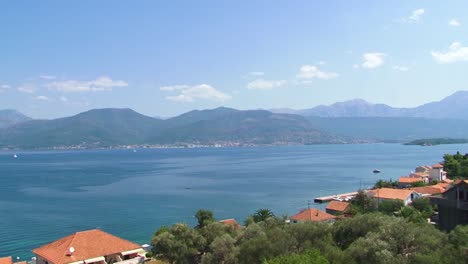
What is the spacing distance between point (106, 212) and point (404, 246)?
1868 inches

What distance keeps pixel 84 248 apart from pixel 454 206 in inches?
791

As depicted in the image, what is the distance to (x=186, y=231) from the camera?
2295cm

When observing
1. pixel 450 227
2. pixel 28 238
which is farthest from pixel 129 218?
pixel 450 227

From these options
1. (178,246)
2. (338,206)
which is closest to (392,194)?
(338,206)

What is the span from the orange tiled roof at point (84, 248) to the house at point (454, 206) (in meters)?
17.4

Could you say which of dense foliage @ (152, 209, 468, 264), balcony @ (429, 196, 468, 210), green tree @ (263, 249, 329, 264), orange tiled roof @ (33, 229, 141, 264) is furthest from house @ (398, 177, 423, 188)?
green tree @ (263, 249, 329, 264)

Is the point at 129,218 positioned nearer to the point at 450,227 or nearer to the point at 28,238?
the point at 28,238

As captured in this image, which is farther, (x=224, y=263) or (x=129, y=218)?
(x=129, y=218)

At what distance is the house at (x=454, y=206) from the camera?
19844 millimetres

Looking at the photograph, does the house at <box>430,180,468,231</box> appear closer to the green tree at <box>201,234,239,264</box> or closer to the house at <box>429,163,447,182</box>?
the green tree at <box>201,234,239,264</box>

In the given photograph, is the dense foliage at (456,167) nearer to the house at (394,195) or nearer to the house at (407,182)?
the house at (407,182)

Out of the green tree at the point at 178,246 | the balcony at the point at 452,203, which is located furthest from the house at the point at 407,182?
the green tree at the point at 178,246

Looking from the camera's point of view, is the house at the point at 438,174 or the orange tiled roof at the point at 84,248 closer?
the orange tiled roof at the point at 84,248

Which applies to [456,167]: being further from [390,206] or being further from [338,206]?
[390,206]
